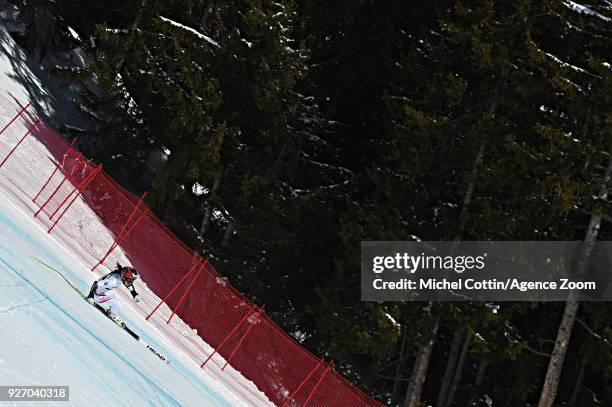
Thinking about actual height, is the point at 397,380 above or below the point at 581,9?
below

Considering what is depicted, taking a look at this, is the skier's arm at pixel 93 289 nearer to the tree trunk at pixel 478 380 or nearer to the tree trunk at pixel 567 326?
the tree trunk at pixel 567 326

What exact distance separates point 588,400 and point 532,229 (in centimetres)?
485

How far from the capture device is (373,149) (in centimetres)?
2753

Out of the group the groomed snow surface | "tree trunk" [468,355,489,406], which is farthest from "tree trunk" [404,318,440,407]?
the groomed snow surface

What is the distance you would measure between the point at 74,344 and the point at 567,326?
10.7 meters

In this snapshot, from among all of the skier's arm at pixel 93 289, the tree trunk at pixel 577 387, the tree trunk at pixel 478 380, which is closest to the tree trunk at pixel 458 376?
the tree trunk at pixel 478 380

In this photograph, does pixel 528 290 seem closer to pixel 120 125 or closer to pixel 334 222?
Result: pixel 334 222

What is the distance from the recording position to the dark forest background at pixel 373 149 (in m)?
21.2

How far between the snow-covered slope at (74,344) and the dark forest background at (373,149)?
13.1 ft

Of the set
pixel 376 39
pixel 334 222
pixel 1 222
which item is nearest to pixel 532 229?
pixel 334 222

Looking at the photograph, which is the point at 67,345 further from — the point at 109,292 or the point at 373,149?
the point at 373,149

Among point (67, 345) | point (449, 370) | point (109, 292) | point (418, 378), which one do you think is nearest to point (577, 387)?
point (449, 370)

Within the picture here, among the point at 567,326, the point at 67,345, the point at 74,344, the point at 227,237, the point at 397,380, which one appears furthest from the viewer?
the point at 227,237

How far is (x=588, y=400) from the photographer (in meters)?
23.4
